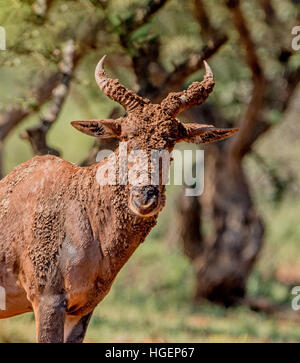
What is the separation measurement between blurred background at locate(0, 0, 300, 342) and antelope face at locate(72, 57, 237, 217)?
8.52ft

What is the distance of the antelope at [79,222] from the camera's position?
6.45 meters

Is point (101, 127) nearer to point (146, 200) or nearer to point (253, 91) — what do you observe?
point (146, 200)

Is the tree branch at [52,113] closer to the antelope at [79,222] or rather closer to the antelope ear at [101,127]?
the antelope at [79,222]

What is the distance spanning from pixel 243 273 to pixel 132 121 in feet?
33.2

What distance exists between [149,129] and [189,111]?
9.02 meters

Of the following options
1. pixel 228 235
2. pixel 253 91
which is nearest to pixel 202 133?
pixel 253 91

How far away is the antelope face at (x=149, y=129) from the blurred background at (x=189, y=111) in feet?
8.52

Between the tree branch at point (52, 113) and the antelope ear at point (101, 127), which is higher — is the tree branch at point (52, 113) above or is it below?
above

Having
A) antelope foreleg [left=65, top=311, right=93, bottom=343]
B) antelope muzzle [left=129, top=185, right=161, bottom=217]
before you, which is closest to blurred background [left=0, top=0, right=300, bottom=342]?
antelope foreleg [left=65, top=311, right=93, bottom=343]

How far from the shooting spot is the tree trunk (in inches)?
631

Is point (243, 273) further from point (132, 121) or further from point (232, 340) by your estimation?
point (132, 121)

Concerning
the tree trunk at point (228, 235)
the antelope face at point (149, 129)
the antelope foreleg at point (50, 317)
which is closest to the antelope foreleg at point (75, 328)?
the antelope foreleg at point (50, 317)

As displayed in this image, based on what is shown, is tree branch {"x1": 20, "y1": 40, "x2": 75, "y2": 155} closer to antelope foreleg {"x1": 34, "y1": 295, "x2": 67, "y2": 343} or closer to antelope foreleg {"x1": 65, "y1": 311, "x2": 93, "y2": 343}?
antelope foreleg {"x1": 65, "y1": 311, "x2": 93, "y2": 343}
